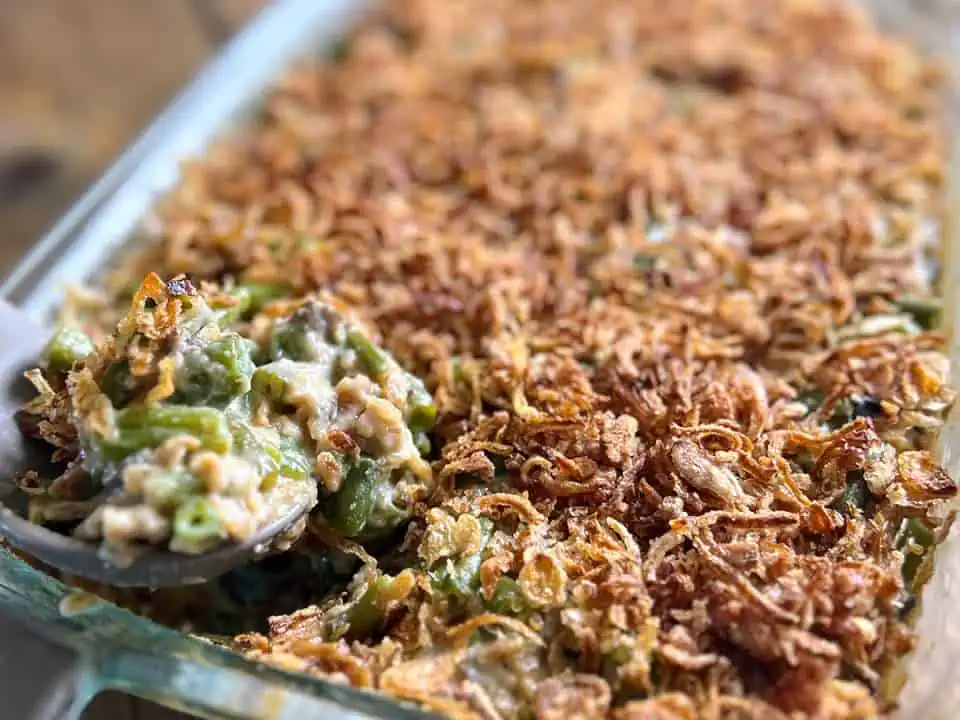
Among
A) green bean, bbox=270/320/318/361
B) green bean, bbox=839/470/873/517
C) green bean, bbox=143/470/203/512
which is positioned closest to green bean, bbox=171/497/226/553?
green bean, bbox=143/470/203/512

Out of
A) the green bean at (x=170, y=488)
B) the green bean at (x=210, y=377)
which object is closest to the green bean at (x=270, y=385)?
the green bean at (x=210, y=377)

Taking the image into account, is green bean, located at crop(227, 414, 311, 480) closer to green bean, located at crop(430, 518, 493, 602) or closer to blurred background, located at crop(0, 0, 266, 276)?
green bean, located at crop(430, 518, 493, 602)

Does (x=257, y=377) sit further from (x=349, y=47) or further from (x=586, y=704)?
(x=349, y=47)

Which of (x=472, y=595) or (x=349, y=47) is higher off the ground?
(x=349, y=47)

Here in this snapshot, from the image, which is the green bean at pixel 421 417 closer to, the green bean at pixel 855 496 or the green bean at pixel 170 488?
the green bean at pixel 170 488

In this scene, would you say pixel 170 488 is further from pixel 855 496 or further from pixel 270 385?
pixel 855 496

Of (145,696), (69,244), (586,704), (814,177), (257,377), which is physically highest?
(69,244)

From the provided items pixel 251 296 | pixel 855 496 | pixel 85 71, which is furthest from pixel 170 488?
pixel 85 71

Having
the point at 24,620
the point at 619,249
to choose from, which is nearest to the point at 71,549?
the point at 24,620
